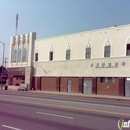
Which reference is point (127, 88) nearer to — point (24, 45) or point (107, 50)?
point (107, 50)

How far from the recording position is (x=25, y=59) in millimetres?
51125

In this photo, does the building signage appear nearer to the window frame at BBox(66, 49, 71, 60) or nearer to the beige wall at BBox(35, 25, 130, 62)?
the beige wall at BBox(35, 25, 130, 62)

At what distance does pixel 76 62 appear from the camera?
40969 millimetres

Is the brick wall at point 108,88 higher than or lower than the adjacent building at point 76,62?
lower

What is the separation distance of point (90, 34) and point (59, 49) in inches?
287

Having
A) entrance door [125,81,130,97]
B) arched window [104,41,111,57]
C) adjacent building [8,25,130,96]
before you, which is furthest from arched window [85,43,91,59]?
entrance door [125,81,130,97]

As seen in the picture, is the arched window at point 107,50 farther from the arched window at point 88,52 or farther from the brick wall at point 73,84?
the brick wall at point 73,84

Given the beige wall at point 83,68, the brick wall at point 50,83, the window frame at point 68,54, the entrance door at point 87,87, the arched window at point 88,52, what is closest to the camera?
the beige wall at point 83,68

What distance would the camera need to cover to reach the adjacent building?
3497 centimetres

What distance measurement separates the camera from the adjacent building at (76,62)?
35.0 metres

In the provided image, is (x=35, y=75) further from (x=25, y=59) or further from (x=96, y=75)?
(x=96, y=75)


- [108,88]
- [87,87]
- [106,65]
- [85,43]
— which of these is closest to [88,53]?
[85,43]

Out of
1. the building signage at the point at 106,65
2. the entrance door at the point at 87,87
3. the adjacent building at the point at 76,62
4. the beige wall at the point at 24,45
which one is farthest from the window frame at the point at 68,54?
the beige wall at the point at 24,45

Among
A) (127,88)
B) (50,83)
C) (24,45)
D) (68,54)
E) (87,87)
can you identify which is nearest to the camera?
(127,88)
